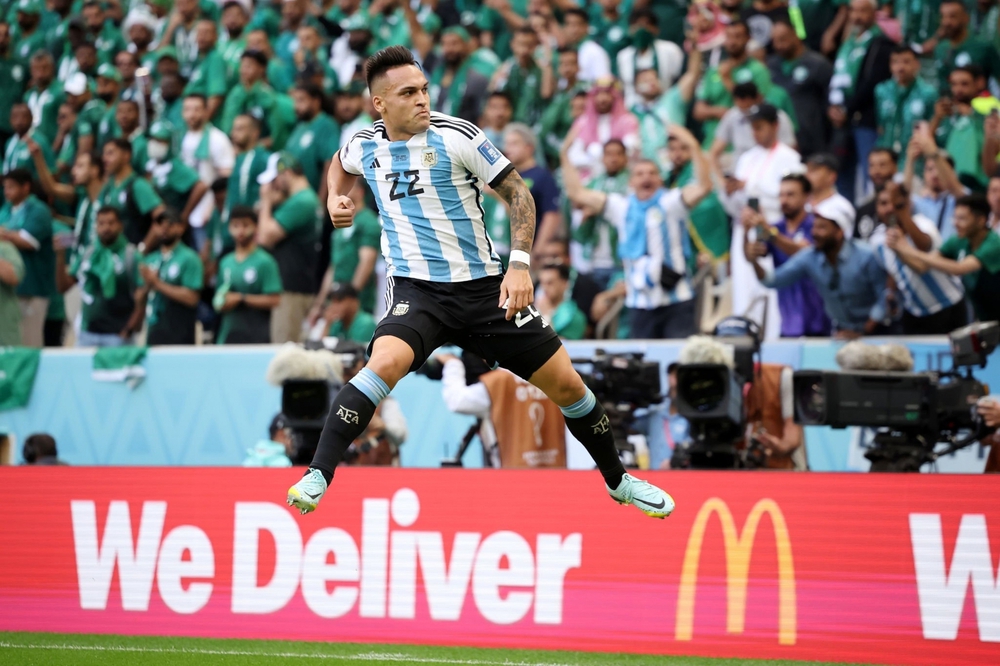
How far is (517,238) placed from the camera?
5.84m

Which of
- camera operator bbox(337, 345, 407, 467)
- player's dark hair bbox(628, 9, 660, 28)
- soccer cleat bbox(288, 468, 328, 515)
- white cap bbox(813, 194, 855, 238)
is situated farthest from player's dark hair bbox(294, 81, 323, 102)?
soccer cleat bbox(288, 468, 328, 515)

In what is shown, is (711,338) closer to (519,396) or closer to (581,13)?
(519,396)

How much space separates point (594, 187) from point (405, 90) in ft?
20.5

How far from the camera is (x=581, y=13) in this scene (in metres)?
13.2

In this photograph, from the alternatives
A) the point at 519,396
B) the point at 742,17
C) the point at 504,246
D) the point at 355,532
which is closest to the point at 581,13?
the point at 742,17

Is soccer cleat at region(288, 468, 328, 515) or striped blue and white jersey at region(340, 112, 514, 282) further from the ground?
striped blue and white jersey at region(340, 112, 514, 282)

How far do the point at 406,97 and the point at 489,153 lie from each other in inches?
17.2

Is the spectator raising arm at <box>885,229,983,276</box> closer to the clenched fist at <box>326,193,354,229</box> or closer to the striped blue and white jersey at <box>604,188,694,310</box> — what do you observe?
the striped blue and white jersey at <box>604,188,694,310</box>

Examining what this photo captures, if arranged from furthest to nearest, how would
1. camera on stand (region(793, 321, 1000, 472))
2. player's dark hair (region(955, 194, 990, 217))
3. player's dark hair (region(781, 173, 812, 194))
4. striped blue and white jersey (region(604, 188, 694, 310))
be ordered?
striped blue and white jersey (region(604, 188, 694, 310))
player's dark hair (region(781, 173, 812, 194))
player's dark hair (region(955, 194, 990, 217))
camera on stand (region(793, 321, 1000, 472))

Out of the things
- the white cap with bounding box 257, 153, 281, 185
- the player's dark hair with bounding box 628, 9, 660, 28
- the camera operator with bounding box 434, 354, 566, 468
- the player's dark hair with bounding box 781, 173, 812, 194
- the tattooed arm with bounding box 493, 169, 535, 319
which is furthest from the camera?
the player's dark hair with bounding box 628, 9, 660, 28

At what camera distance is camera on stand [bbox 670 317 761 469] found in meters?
8.45

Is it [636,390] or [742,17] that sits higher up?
[742,17]

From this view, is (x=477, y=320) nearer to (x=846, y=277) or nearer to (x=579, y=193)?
(x=846, y=277)

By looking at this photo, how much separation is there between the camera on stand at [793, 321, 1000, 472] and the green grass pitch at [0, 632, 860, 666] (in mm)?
2114
